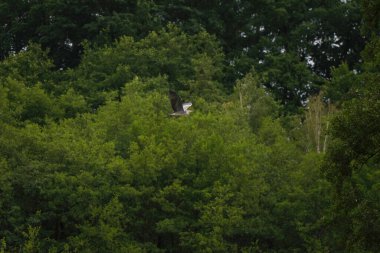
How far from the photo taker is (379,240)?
2073cm

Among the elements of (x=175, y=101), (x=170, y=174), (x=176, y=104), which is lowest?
(x=170, y=174)

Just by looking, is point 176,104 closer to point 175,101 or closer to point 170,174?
point 175,101

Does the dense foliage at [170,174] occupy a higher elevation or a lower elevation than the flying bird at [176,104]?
lower

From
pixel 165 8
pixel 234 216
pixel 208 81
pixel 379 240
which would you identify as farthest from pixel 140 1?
pixel 379 240

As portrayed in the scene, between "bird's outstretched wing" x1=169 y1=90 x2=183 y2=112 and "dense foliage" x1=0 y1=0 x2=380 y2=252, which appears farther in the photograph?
"bird's outstretched wing" x1=169 y1=90 x2=183 y2=112

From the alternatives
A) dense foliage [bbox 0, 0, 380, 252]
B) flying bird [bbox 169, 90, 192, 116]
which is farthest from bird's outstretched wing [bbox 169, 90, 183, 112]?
dense foliage [bbox 0, 0, 380, 252]

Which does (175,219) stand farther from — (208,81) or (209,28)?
(209,28)

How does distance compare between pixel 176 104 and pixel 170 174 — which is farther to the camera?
pixel 176 104

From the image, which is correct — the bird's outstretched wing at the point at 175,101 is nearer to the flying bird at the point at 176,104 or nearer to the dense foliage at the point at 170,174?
the flying bird at the point at 176,104

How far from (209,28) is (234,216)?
92.5 feet

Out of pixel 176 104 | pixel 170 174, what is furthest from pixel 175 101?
pixel 170 174

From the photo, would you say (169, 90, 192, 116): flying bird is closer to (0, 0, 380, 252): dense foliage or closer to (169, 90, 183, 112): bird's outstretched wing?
(169, 90, 183, 112): bird's outstretched wing

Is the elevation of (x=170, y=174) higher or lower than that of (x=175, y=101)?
lower

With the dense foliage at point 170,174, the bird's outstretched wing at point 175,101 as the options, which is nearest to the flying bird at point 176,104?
the bird's outstretched wing at point 175,101
